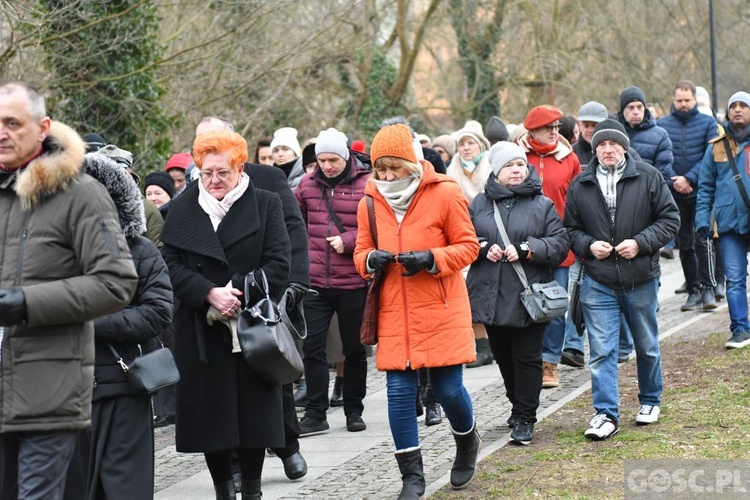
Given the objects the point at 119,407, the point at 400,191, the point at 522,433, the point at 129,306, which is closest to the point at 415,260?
the point at 400,191

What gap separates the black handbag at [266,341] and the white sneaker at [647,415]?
2.83 metres

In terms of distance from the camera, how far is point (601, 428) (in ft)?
26.0

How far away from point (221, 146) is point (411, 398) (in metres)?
1.68

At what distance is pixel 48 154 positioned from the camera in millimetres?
4777

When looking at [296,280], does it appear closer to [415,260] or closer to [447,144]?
[415,260]

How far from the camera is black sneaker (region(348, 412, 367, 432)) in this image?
8984 millimetres

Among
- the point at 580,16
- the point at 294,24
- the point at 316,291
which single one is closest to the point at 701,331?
the point at 316,291

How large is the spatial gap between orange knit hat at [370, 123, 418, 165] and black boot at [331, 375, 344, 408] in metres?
3.75

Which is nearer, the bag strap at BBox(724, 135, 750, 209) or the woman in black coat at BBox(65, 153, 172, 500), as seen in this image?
the woman in black coat at BBox(65, 153, 172, 500)

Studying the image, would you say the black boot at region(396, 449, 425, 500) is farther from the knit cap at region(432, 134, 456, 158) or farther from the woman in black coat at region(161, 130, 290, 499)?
the knit cap at region(432, 134, 456, 158)

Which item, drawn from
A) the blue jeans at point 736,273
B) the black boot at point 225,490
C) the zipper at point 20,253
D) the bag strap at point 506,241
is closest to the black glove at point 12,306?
the zipper at point 20,253

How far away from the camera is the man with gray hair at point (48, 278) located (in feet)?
15.2

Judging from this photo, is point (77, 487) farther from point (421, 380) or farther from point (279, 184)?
point (421, 380)

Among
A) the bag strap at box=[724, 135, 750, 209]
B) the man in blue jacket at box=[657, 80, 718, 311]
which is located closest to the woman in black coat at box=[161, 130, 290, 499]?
the bag strap at box=[724, 135, 750, 209]
